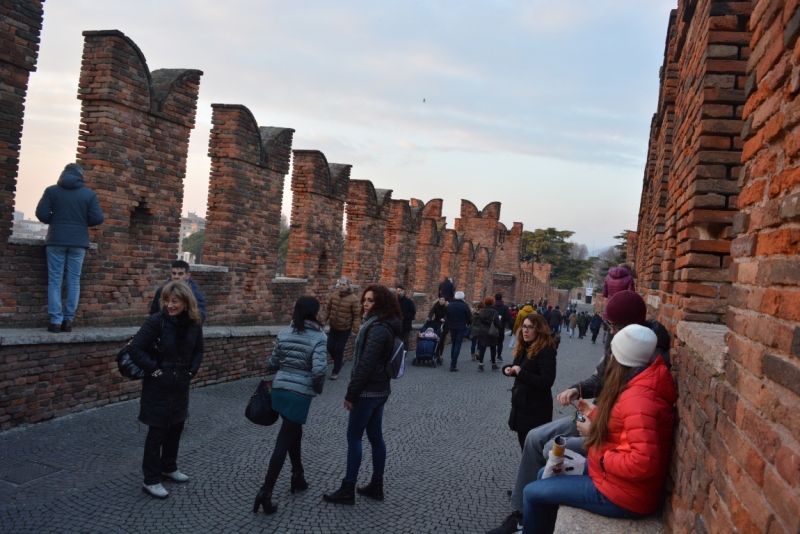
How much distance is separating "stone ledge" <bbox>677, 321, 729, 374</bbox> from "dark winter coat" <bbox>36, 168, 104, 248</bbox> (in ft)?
20.1

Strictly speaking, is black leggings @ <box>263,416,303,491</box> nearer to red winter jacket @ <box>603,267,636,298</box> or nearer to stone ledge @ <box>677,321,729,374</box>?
stone ledge @ <box>677,321,729,374</box>

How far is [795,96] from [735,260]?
787 mm

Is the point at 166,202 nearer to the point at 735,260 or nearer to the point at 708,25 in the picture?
the point at 708,25

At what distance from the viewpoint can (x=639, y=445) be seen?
3.16 metres

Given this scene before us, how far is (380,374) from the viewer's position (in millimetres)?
5219

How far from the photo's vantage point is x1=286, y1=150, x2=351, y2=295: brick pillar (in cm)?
1190

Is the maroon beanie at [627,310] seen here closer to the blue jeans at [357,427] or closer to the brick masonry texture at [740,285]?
the brick masonry texture at [740,285]

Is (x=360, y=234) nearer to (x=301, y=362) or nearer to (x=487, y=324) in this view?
(x=487, y=324)

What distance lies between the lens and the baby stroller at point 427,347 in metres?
13.2

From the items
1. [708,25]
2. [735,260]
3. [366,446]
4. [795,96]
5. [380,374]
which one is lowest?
[366,446]

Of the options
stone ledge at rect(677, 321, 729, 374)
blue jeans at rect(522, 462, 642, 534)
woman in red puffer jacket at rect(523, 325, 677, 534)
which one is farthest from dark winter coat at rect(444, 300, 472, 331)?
stone ledge at rect(677, 321, 729, 374)

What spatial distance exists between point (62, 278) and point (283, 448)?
12.2 feet

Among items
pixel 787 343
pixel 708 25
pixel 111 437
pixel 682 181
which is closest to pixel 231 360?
pixel 111 437

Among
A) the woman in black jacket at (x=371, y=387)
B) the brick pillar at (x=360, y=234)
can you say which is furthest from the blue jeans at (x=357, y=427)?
the brick pillar at (x=360, y=234)
